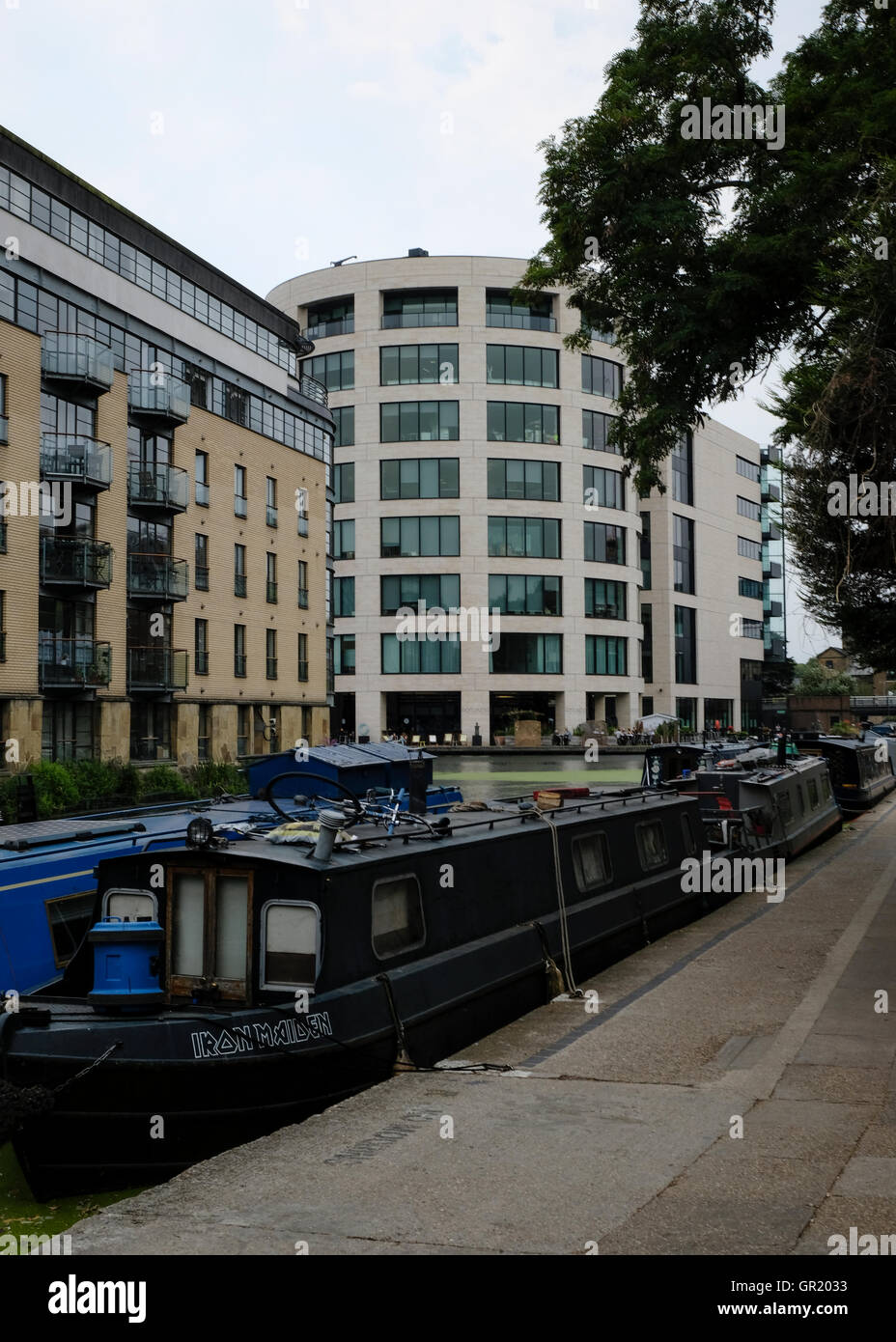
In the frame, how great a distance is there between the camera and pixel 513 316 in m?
71.6

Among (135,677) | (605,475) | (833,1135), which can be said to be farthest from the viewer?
(605,475)

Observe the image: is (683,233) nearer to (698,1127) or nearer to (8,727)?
(698,1127)

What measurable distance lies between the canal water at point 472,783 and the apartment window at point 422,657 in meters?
9.81

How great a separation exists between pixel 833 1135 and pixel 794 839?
1788cm

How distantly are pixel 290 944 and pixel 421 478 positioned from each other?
6361cm

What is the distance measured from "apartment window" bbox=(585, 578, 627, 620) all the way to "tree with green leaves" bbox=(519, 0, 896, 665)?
5162 centimetres

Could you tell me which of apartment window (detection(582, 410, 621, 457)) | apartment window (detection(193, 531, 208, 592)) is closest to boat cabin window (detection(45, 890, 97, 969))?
apartment window (detection(193, 531, 208, 592))

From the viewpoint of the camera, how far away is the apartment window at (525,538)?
7169cm

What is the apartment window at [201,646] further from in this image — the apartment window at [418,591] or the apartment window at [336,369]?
the apartment window at [336,369]

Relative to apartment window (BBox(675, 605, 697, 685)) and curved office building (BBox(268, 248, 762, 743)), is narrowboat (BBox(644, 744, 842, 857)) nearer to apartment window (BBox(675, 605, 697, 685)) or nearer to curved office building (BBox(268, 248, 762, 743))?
curved office building (BBox(268, 248, 762, 743))

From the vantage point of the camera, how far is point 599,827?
15188 millimetres

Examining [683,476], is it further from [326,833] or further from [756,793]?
[326,833]
